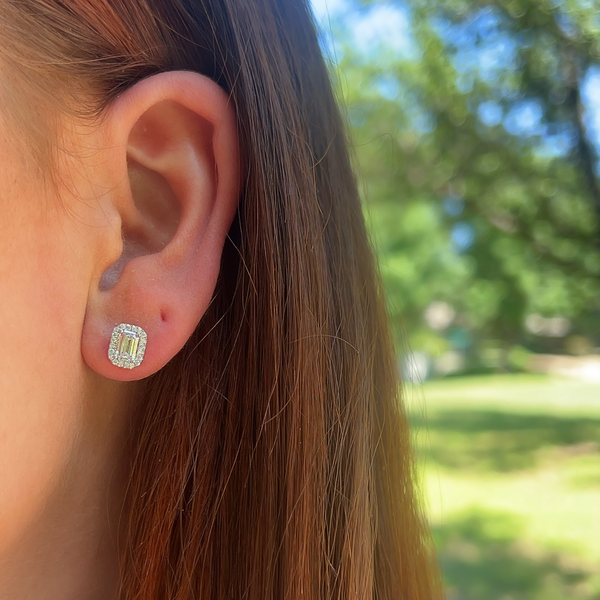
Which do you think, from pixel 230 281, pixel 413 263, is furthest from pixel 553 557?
pixel 413 263

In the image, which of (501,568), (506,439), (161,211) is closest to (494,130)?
(501,568)

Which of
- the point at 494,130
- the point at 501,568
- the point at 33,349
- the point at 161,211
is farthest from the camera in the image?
the point at 494,130

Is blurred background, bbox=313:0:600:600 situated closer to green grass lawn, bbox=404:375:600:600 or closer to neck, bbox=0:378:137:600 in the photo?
green grass lawn, bbox=404:375:600:600

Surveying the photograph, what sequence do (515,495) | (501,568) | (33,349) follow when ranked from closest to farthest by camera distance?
1. (33,349)
2. (501,568)
3. (515,495)

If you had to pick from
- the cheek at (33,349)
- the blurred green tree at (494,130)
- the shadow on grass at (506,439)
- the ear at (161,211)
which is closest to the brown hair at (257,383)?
the ear at (161,211)

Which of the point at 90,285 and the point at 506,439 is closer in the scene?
the point at 90,285

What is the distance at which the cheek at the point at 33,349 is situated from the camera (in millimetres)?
742

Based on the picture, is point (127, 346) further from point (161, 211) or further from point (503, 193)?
point (503, 193)

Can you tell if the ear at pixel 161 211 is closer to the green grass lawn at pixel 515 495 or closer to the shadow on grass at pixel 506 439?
the green grass lawn at pixel 515 495

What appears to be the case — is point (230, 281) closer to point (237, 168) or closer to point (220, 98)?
point (237, 168)

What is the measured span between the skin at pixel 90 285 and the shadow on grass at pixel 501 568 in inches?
158

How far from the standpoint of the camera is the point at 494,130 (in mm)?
5652

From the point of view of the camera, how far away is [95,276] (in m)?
0.83

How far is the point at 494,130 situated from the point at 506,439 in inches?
249
